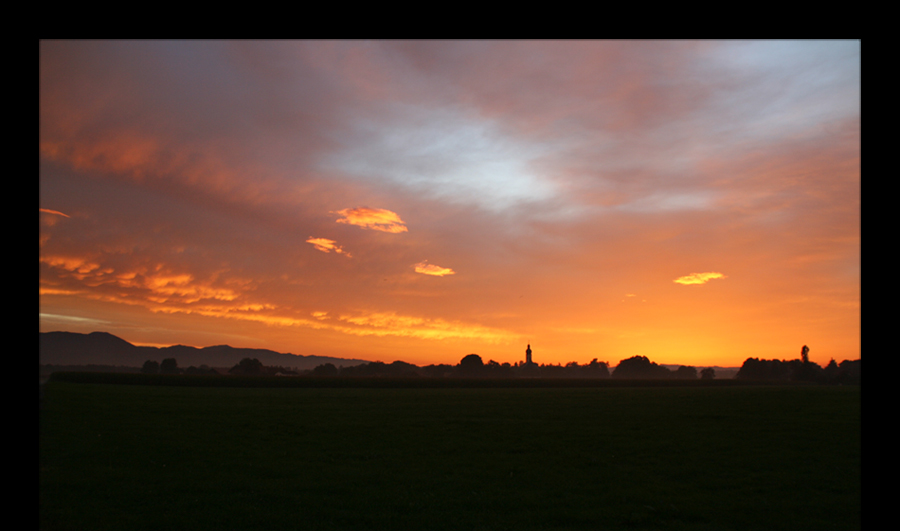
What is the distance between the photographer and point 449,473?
2077cm

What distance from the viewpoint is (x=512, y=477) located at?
2019cm

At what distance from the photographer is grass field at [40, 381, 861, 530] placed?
15.4 m

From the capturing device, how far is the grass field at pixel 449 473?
1537 cm
